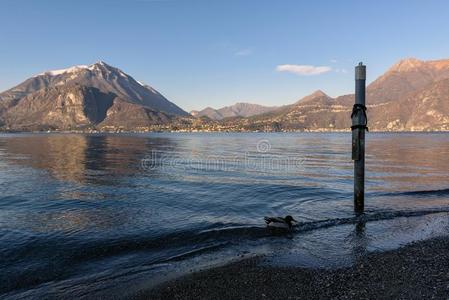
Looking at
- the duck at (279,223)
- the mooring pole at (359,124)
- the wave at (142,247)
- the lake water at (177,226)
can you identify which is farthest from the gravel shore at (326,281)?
the mooring pole at (359,124)

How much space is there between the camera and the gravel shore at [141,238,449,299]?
11.3 meters

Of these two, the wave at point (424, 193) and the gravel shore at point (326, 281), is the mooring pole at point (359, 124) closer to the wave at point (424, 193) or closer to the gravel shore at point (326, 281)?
the gravel shore at point (326, 281)

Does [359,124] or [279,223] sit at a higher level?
[359,124]

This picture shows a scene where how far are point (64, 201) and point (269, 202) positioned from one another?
16171mm

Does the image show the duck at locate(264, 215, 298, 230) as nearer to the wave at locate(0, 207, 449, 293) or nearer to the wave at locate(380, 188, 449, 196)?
the wave at locate(0, 207, 449, 293)

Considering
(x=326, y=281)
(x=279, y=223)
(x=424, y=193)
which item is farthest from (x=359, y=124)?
(x=424, y=193)

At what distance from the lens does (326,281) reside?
12305 mm

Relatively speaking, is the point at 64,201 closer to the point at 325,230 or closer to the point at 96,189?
the point at 96,189

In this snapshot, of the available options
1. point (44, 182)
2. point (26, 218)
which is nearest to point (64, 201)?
point (26, 218)

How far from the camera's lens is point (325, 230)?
19516 mm

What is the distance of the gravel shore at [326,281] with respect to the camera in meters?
11.3

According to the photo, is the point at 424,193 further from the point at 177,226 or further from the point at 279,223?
the point at 177,226

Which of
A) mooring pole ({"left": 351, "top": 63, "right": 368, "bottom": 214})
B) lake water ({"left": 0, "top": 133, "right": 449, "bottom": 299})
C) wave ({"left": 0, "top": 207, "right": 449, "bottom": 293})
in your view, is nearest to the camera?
lake water ({"left": 0, "top": 133, "right": 449, "bottom": 299})

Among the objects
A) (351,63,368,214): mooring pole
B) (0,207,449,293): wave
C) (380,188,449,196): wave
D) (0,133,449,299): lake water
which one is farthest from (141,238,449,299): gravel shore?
(380,188,449,196): wave
